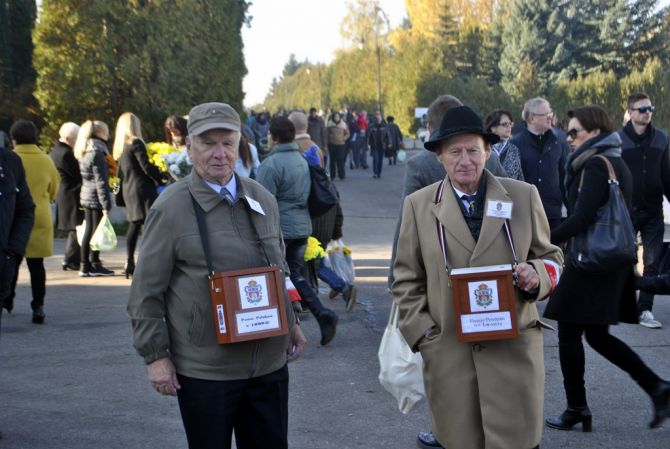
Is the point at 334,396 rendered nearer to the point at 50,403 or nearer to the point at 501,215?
the point at 50,403

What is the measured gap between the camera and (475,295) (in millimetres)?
3676

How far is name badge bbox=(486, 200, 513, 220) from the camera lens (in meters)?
3.80

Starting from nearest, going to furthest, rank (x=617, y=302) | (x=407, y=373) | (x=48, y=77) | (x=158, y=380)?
(x=158, y=380) → (x=407, y=373) → (x=617, y=302) → (x=48, y=77)

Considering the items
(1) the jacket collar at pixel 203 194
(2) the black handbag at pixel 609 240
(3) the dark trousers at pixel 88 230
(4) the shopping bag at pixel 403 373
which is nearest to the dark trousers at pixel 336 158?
(3) the dark trousers at pixel 88 230

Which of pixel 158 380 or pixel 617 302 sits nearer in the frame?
pixel 158 380

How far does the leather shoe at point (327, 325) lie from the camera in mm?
7910

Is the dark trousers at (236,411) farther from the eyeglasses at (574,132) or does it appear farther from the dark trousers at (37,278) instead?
the dark trousers at (37,278)

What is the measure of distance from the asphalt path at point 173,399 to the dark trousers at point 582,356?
12.0 inches

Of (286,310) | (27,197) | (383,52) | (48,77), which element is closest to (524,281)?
(286,310)

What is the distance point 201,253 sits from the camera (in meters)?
3.61

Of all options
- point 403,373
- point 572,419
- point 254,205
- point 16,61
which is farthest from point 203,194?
point 16,61

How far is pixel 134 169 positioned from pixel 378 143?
704 inches

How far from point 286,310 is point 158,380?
58 cm

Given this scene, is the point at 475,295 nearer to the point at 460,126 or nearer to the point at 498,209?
the point at 498,209
